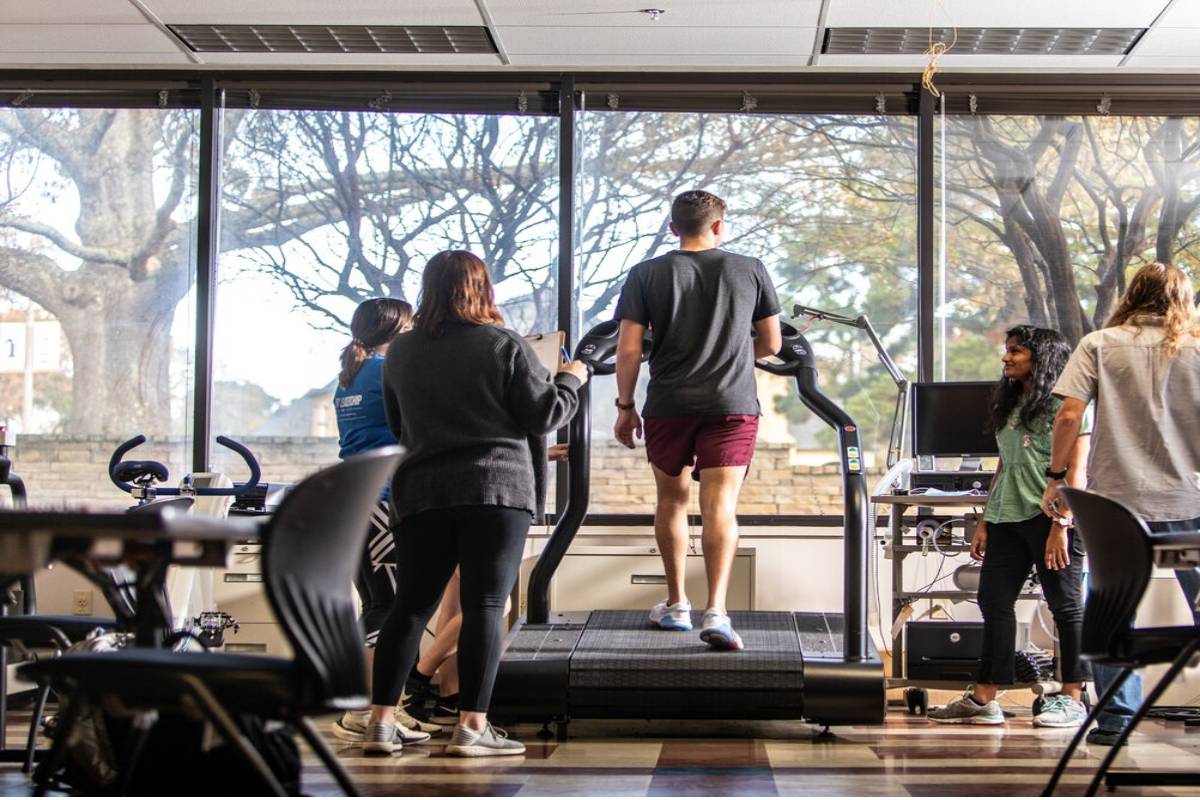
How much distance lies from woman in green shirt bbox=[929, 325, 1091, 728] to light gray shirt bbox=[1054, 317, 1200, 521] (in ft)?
1.42

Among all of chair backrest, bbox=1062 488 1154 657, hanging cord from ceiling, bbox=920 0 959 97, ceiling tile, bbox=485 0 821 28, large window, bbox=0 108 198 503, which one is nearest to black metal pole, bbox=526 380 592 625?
ceiling tile, bbox=485 0 821 28

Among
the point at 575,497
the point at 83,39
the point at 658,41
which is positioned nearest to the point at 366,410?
the point at 575,497

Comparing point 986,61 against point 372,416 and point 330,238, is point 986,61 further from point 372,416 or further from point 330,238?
point 372,416

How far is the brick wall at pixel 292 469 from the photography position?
6.14 meters

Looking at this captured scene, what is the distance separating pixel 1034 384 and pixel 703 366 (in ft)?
4.03

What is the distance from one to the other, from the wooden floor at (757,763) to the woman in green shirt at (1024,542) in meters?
0.15

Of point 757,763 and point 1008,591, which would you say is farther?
point 1008,591

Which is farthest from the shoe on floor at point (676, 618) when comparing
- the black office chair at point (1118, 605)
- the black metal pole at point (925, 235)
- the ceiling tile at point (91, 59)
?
the ceiling tile at point (91, 59)

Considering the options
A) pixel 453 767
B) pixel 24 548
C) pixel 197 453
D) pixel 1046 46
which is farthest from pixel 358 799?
pixel 1046 46

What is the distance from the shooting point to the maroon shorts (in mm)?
4254

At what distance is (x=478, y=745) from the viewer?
3.80m

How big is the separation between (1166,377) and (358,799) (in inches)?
110

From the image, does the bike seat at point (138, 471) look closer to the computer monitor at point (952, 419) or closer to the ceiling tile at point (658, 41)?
the ceiling tile at point (658, 41)

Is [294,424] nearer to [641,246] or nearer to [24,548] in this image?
[641,246]
